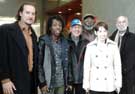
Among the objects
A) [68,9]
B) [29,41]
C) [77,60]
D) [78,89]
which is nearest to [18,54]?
[29,41]

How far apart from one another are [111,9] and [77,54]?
7.57 ft

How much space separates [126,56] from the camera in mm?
5336

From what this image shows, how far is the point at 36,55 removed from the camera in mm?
4816

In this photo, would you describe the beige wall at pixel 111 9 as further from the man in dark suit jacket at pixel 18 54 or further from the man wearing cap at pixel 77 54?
the man in dark suit jacket at pixel 18 54

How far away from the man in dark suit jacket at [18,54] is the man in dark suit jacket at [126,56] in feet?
4.99

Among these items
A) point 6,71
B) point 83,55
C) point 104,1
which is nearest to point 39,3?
point 104,1

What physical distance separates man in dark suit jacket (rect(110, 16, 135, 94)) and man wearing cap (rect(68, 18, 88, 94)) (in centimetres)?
61

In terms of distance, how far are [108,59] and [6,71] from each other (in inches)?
60.1

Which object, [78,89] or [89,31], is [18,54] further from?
[89,31]

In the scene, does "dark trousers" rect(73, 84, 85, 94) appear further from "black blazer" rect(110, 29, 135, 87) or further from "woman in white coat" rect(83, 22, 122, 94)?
"black blazer" rect(110, 29, 135, 87)

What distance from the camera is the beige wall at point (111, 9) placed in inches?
260

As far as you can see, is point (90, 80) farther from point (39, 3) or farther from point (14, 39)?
point (39, 3)

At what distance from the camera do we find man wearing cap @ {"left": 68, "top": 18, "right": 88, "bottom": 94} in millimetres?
5348

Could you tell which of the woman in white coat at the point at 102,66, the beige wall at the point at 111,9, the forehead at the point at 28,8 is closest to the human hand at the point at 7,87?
the forehead at the point at 28,8
